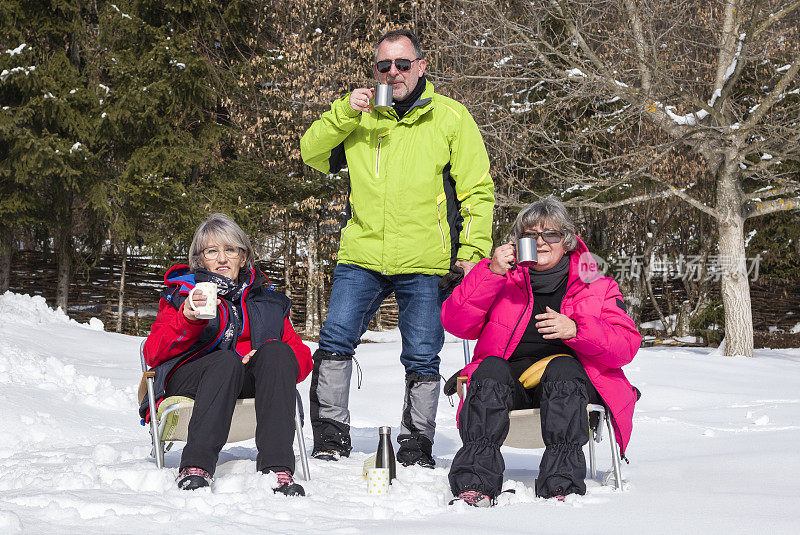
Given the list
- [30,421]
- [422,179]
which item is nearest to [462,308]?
[422,179]

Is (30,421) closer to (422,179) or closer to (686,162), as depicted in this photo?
(422,179)

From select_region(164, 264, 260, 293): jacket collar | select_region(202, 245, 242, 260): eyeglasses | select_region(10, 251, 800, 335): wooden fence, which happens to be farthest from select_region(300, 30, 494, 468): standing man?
select_region(10, 251, 800, 335): wooden fence

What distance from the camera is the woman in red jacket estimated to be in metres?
3.00

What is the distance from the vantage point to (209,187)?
47.5 feet

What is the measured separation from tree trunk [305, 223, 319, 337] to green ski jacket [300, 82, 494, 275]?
10756mm

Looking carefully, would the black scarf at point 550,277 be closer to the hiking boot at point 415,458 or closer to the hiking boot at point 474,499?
the hiking boot at point 474,499

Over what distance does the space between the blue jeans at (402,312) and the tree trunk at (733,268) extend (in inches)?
326

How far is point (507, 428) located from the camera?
116 inches

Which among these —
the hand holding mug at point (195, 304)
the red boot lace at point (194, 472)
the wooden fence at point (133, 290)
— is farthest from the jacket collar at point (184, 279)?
the wooden fence at point (133, 290)

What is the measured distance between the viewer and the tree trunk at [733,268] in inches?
433

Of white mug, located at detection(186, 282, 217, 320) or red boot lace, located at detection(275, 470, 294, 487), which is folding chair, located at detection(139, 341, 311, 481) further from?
white mug, located at detection(186, 282, 217, 320)

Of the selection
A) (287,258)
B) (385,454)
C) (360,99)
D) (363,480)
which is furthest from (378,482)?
(287,258)

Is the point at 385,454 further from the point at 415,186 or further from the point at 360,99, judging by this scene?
the point at 360,99

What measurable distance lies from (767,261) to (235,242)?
45.5 feet
